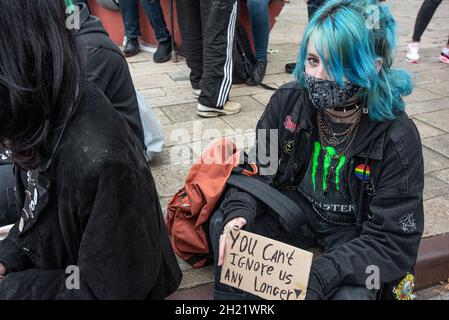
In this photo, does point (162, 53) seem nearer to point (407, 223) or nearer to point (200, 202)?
point (200, 202)

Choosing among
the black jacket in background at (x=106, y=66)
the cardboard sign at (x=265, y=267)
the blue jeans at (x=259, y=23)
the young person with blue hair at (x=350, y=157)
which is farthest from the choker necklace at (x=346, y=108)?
the blue jeans at (x=259, y=23)

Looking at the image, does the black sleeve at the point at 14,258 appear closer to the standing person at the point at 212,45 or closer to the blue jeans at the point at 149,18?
the standing person at the point at 212,45

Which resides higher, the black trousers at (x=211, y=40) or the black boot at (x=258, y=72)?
the black trousers at (x=211, y=40)

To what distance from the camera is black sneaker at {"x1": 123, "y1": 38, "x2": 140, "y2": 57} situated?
17.9 ft

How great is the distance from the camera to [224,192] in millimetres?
1895

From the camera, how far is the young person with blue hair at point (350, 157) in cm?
156

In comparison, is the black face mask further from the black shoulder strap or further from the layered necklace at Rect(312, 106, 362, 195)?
the black shoulder strap

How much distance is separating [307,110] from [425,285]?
1143mm

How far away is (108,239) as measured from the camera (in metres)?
1.05

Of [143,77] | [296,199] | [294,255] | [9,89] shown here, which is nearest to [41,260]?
[9,89]

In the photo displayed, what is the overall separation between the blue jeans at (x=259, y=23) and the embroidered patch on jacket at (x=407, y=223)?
3234mm

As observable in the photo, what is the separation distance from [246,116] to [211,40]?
0.71 metres

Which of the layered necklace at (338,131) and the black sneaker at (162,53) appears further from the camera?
the black sneaker at (162,53)
